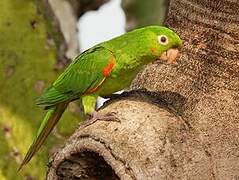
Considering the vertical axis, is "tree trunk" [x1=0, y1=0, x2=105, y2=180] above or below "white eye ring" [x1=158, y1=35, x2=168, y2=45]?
below

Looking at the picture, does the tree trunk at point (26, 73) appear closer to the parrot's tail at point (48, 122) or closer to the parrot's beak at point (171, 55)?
the parrot's tail at point (48, 122)

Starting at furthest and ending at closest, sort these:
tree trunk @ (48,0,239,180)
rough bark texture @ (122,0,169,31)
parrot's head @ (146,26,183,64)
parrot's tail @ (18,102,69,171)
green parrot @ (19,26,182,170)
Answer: rough bark texture @ (122,0,169,31)
parrot's tail @ (18,102,69,171)
green parrot @ (19,26,182,170)
parrot's head @ (146,26,183,64)
tree trunk @ (48,0,239,180)

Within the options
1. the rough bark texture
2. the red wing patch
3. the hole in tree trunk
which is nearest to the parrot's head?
the red wing patch

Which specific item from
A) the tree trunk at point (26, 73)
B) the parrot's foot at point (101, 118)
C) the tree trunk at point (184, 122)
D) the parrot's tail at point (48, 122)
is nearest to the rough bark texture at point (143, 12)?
the tree trunk at point (26, 73)

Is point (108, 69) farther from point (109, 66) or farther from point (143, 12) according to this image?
point (143, 12)

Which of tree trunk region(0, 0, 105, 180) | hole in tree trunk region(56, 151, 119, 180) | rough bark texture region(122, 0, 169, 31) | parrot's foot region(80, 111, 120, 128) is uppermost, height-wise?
parrot's foot region(80, 111, 120, 128)

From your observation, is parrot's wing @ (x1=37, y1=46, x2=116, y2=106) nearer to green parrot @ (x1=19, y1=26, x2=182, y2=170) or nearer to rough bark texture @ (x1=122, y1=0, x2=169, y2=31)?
green parrot @ (x1=19, y1=26, x2=182, y2=170)

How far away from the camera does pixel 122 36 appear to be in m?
2.34

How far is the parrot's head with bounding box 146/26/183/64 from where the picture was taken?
210 cm

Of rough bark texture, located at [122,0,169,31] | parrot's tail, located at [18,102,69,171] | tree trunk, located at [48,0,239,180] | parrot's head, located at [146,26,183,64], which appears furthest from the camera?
rough bark texture, located at [122,0,169,31]

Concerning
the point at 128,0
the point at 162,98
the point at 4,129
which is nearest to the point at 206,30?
the point at 162,98

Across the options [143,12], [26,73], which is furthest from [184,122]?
[143,12]

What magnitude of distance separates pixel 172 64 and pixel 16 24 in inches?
52.7

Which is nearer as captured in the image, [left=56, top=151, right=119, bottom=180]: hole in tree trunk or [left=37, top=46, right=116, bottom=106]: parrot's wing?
[left=56, top=151, right=119, bottom=180]: hole in tree trunk
